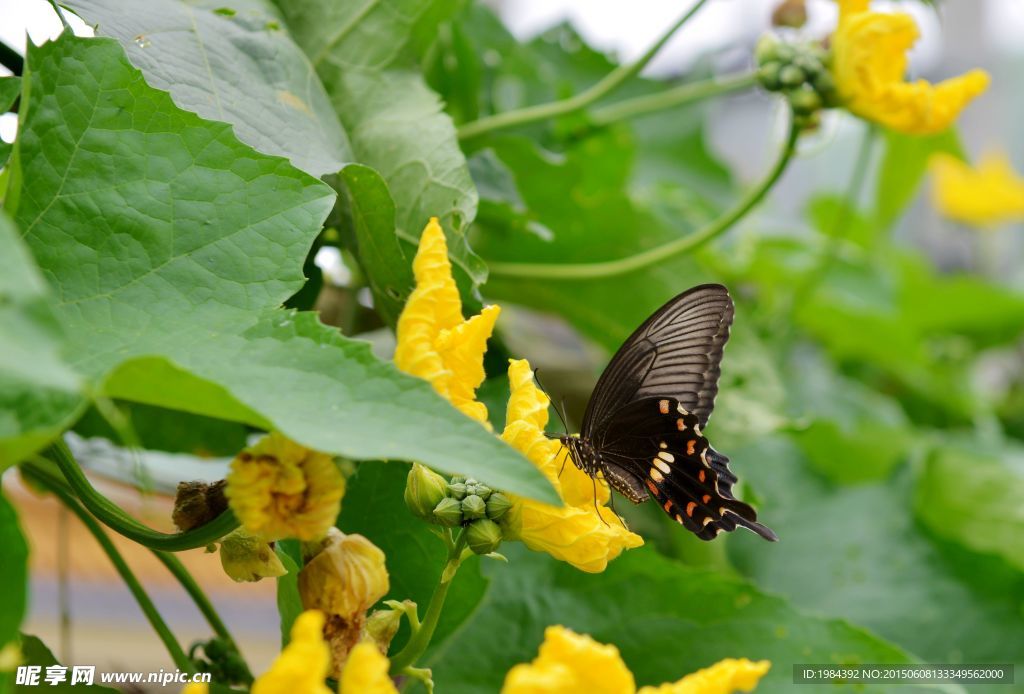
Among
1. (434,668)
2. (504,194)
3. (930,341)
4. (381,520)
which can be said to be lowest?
(930,341)

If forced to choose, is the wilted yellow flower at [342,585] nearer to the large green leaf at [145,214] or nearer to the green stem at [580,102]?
the large green leaf at [145,214]

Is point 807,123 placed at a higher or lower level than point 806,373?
higher

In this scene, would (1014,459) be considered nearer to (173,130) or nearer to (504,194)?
(504,194)

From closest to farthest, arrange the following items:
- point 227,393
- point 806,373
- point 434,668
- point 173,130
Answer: point 227,393 → point 173,130 → point 434,668 → point 806,373

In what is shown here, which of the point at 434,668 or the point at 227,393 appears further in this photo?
the point at 434,668

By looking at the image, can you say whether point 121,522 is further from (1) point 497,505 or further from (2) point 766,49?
(2) point 766,49

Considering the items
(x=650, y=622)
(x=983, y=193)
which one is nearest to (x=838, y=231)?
(x=650, y=622)

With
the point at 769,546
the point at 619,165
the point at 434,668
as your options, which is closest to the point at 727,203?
the point at 619,165
